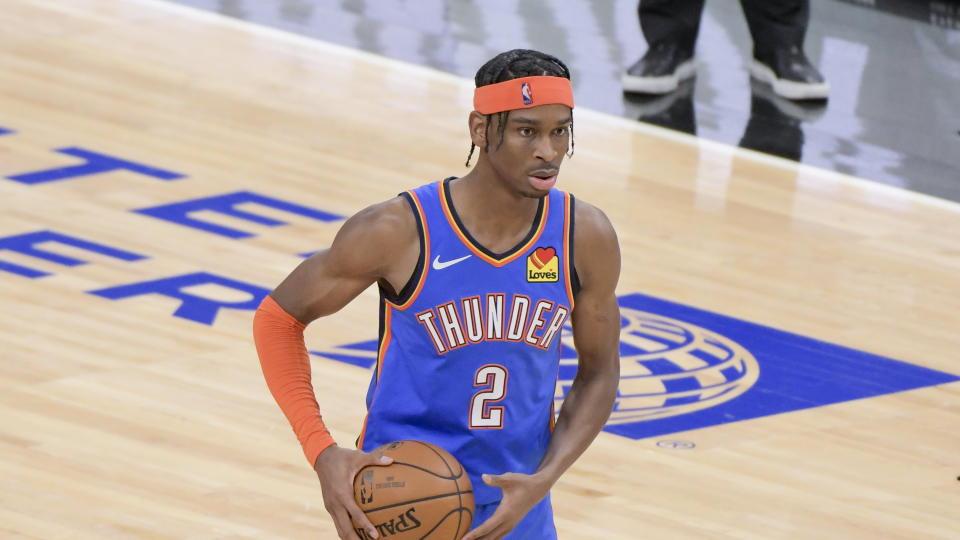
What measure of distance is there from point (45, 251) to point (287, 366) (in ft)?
12.1

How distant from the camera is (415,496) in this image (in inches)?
127

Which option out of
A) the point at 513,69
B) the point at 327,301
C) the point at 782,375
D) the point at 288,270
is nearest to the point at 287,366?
the point at 327,301

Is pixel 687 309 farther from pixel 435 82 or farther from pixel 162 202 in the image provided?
pixel 435 82

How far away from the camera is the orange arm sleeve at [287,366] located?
3.32 m

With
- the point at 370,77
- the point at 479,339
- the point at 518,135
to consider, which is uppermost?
the point at 518,135

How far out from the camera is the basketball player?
3.23 meters

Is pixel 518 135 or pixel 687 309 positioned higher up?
pixel 518 135

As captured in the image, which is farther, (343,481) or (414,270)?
(414,270)

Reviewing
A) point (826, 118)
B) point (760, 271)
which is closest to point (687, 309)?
point (760, 271)

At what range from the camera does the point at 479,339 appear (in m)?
3.30

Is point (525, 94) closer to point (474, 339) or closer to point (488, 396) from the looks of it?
point (474, 339)

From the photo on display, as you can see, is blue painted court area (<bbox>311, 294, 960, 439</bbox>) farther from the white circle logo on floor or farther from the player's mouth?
the player's mouth

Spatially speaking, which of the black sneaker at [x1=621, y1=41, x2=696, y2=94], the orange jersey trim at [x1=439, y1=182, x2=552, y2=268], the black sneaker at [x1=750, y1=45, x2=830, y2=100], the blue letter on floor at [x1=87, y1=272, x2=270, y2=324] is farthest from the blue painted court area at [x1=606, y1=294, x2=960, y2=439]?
the black sneaker at [x1=750, y1=45, x2=830, y2=100]

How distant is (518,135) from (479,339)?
0.40 meters
